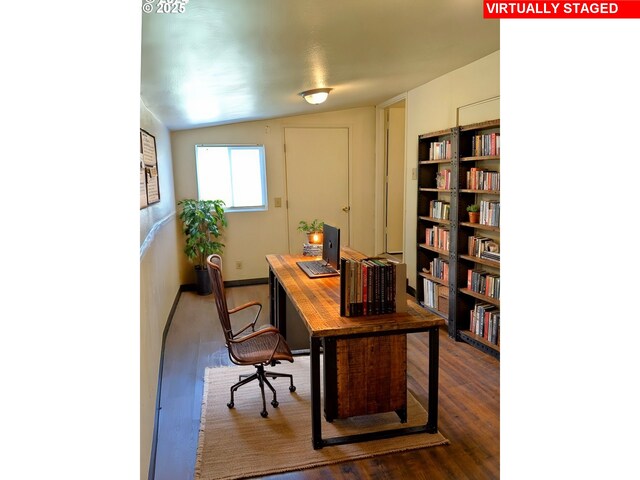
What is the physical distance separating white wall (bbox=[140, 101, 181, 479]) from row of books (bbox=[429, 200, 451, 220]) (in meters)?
2.63

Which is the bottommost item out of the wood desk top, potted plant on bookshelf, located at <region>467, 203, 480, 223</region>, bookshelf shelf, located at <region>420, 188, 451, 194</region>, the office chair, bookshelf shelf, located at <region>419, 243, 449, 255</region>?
the office chair

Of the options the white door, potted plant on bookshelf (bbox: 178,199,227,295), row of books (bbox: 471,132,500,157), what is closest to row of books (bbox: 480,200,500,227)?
row of books (bbox: 471,132,500,157)

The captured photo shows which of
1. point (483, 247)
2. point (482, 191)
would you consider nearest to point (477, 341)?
point (483, 247)

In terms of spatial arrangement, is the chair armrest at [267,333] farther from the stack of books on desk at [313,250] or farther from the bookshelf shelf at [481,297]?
the bookshelf shelf at [481,297]

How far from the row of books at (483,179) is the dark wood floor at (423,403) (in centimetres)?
137

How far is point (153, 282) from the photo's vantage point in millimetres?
3281

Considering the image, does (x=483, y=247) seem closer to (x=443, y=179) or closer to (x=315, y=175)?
(x=443, y=179)

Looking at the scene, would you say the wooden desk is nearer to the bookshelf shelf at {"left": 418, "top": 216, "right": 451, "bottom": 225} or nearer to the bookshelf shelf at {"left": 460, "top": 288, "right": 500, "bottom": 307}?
the bookshelf shelf at {"left": 460, "top": 288, "right": 500, "bottom": 307}

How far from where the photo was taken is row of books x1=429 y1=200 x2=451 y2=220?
4316 millimetres

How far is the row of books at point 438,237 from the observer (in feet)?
14.2
